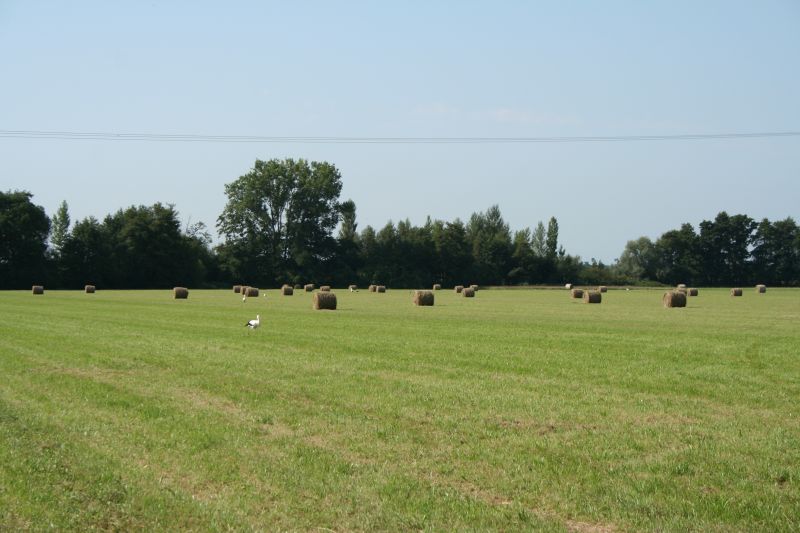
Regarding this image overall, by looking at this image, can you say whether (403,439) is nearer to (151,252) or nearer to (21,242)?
(21,242)

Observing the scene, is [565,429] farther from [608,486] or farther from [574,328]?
[574,328]

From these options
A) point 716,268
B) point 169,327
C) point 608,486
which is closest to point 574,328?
point 169,327

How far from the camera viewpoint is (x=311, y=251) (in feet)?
406

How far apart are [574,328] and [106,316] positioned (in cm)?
2032

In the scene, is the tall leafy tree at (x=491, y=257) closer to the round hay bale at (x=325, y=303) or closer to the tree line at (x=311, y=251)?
the tree line at (x=311, y=251)

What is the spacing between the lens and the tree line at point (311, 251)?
10694 cm

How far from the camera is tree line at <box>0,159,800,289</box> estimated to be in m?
107

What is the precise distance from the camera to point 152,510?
7426 millimetres

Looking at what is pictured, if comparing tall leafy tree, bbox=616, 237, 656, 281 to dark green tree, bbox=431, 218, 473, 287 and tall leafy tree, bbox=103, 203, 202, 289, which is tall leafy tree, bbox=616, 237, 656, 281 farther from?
tall leafy tree, bbox=103, 203, 202, 289

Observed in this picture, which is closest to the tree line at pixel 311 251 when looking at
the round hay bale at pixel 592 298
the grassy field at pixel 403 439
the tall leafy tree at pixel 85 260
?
the tall leafy tree at pixel 85 260

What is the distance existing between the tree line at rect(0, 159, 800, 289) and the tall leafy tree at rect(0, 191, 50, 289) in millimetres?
139

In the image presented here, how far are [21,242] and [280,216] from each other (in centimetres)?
3905

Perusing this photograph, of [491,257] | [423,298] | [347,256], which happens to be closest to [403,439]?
[423,298]

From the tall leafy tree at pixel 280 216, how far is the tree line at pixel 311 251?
0.17m
